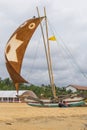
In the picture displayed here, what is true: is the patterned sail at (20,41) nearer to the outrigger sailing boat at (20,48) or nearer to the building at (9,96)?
the outrigger sailing boat at (20,48)

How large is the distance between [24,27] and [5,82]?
168ft

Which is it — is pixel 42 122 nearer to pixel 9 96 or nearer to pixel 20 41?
pixel 20 41

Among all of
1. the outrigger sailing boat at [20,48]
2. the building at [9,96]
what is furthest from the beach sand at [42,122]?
the building at [9,96]

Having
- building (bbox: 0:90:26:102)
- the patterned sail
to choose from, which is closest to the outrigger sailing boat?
the patterned sail

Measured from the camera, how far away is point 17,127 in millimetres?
14742

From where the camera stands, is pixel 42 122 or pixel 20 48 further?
pixel 20 48

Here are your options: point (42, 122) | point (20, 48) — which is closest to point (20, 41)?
point (20, 48)

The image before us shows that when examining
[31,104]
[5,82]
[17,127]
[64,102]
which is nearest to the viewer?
[17,127]

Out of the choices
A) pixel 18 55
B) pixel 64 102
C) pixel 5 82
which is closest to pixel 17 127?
pixel 64 102

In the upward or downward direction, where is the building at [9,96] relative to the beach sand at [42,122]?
upward

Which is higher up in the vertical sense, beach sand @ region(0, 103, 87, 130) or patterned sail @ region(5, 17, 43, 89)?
patterned sail @ region(5, 17, 43, 89)

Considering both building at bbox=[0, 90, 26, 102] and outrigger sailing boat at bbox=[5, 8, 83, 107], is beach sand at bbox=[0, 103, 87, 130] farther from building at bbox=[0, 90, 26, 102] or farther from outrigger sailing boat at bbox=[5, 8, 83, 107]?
building at bbox=[0, 90, 26, 102]

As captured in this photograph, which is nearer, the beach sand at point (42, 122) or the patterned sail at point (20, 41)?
the beach sand at point (42, 122)

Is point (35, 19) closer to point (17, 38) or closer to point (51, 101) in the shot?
point (17, 38)
